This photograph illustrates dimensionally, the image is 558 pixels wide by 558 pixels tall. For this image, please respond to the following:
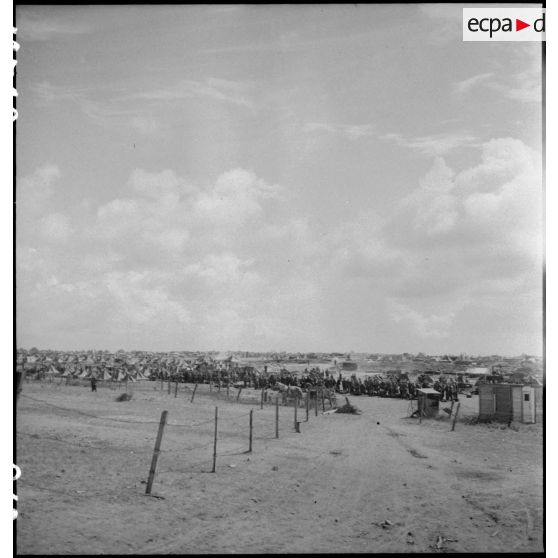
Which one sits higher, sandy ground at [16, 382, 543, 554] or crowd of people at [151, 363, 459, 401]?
sandy ground at [16, 382, 543, 554]

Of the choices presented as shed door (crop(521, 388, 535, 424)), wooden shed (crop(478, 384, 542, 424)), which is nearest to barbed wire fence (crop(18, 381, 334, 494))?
wooden shed (crop(478, 384, 542, 424))

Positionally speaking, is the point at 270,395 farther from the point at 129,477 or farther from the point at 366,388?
the point at 129,477

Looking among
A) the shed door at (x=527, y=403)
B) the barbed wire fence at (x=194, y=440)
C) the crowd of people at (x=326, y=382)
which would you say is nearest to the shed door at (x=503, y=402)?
the shed door at (x=527, y=403)

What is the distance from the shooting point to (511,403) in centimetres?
2309

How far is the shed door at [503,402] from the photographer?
2312 cm

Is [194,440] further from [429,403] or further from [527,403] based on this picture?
[527,403]

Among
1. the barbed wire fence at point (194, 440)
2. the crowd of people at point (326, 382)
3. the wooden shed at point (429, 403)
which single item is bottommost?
the crowd of people at point (326, 382)

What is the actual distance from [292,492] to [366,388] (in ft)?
110

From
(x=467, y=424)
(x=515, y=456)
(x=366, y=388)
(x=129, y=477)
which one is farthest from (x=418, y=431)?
(x=366, y=388)

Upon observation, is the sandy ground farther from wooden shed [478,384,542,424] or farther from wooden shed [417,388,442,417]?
wooden shed [417,388,442,417]

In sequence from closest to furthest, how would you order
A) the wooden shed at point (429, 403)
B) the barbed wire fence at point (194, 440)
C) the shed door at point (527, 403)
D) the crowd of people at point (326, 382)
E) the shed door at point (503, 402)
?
1. the barbed wire fence at point (194, 440)
2. the shed door at point (527, 403)
3. the shed door at point (503, 402)
4. the wooden shed at point (429, 403)
5. the crowd of people at point (326, 382)

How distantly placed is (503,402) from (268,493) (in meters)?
17.0

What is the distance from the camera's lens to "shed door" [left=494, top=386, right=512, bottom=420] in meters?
23.1

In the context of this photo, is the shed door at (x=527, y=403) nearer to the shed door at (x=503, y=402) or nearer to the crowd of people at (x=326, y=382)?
the shed door at (x=503, y=402)
